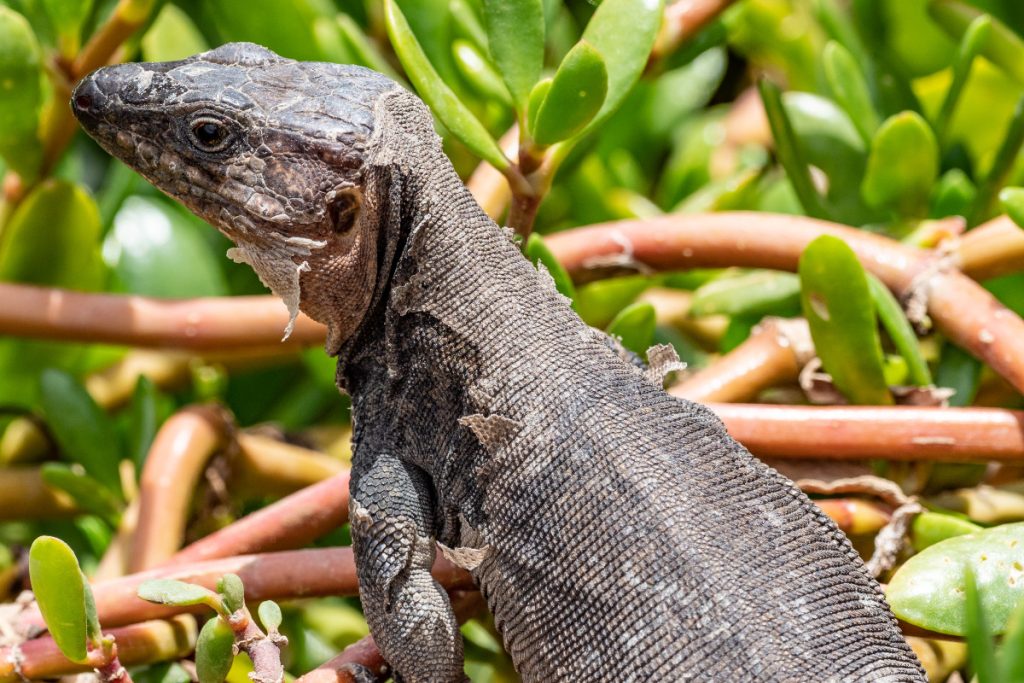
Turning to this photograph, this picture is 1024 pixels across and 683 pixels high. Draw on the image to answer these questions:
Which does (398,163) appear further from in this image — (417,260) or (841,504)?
(841,504)

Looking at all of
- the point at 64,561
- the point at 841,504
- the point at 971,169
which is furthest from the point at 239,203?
the point at 971,169

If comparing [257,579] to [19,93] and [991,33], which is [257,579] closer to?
[19,93]

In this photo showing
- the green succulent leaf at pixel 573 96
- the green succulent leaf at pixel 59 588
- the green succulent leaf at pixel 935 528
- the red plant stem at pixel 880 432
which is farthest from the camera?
the red plant stem at pixel 880 432

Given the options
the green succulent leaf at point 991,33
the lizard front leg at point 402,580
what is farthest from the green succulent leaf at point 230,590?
the green succulent leaf at point 991,33

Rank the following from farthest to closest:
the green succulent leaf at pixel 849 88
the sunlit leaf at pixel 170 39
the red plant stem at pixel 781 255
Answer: the sunlit leaf at pixel 170 39
the green succulent leaf at pixel 849 88
the red plant stem at pixel 781 255

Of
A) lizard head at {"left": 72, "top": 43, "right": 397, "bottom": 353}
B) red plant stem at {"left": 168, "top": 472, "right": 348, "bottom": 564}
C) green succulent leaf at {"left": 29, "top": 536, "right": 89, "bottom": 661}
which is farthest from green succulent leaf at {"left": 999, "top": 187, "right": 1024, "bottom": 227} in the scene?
green succulent leaf at {"left": 29, "top": 536, "right": 89, "bottom": 661}

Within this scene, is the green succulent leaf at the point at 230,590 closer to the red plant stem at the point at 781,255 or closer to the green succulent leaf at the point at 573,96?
the green succulent leaf at the point at 573,96

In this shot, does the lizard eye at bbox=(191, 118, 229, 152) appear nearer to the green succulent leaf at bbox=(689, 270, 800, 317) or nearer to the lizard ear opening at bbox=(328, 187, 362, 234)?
the lizard ear opening at bbox=(328, 187, 362, 234)
